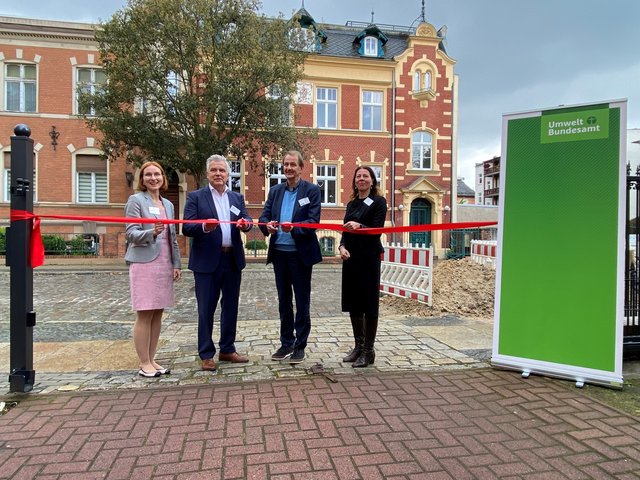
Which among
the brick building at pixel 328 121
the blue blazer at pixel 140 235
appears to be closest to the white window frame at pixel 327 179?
the brick building at pixel 328 121

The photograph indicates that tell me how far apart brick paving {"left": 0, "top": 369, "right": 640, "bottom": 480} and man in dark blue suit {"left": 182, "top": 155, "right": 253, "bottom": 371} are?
667mm

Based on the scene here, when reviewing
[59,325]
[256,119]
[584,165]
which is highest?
[256,119]

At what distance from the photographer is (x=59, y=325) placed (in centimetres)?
609

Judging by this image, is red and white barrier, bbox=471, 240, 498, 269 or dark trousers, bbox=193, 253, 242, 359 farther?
red and white barrier, bbox=471, 240, 498, 269

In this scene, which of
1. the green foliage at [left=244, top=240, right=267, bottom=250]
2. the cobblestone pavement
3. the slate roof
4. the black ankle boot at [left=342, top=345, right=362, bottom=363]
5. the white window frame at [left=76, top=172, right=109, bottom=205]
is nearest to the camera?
the cobblestone pavement

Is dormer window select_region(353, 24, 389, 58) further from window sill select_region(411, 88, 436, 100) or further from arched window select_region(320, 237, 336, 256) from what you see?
arched window select_region(320, 237, 336, 256)

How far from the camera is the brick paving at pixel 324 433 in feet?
7.82

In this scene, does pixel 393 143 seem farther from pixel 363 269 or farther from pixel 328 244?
pixel 363 269

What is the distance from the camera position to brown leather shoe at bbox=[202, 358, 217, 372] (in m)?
4.00

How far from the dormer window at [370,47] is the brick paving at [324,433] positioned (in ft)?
73.7

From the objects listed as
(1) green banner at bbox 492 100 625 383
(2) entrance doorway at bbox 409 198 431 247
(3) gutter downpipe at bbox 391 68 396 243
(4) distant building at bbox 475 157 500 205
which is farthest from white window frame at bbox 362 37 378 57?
(4) distant building at bbox 475 157 500 205

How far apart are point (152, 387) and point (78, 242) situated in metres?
15.3

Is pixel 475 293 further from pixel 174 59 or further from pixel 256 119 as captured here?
pixel 174 59

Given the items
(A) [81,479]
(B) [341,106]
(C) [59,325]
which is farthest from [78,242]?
(A) [81,479]
